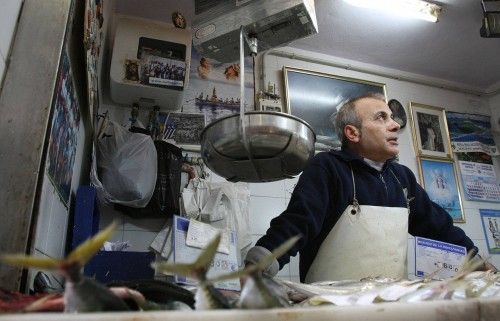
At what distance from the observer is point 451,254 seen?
6.49 ft

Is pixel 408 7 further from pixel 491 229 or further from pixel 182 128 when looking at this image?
pixel 491 229

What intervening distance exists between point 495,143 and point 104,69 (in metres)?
3.86

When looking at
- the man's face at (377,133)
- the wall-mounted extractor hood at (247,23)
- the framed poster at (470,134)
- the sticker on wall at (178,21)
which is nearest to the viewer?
the wall-mounted extractor hood at (247,23)

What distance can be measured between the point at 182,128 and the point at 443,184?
2440 mm

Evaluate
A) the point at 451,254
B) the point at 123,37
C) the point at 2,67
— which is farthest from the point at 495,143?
the point at 2,67

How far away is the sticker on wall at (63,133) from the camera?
117 centimetres

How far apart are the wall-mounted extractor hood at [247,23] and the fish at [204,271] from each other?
91 cm

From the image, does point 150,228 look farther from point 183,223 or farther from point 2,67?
point 2,67

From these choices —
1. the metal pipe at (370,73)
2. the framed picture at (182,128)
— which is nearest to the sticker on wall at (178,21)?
the framed picture at (182,128)

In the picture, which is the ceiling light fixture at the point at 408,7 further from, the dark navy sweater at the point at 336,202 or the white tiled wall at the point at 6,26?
the white tiled wall at the point at 6,26

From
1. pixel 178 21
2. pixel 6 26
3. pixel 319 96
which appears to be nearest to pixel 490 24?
pixel 319 96

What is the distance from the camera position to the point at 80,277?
39cm

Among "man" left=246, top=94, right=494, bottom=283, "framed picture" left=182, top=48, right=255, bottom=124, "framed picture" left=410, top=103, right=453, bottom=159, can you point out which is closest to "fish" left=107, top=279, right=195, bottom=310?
"man" left=246, top=94, right=494, bottom=283

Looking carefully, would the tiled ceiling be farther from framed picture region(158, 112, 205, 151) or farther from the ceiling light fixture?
framed picture region(158, 112, 205, 151)
